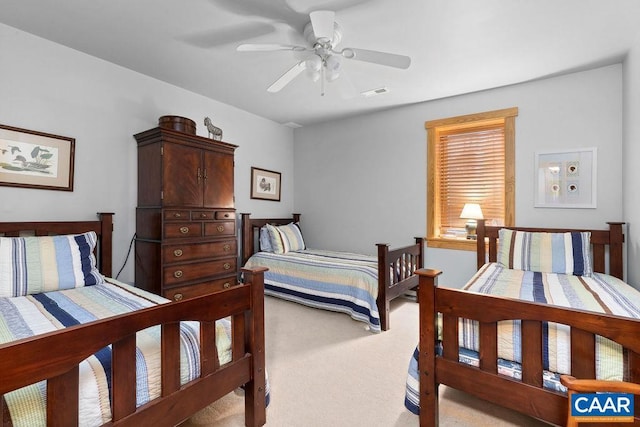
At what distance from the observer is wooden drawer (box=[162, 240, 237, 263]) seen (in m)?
2.74

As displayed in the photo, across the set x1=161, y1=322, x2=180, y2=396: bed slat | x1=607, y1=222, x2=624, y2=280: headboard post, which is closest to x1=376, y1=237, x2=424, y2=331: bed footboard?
x1=607, y1=222, x2=624, y2=280: headboard post

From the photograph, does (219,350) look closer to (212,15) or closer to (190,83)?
(212,15)

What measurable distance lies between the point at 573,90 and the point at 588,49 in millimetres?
528

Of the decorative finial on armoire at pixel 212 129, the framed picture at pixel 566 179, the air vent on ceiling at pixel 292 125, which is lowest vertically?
the framed picture at pixel 566 179

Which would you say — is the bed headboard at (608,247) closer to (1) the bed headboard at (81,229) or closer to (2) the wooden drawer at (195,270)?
(2) the wooden drawer at (195,270)

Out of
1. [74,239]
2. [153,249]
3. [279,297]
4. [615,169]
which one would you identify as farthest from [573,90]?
[74,239]

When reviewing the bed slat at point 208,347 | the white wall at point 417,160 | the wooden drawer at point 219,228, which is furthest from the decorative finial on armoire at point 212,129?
the bed slat at point 208,347

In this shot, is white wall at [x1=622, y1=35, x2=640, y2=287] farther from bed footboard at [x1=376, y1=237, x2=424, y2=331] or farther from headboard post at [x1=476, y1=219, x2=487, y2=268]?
bed footboard at [x1=376, y1=237, x2=424, y2=331]

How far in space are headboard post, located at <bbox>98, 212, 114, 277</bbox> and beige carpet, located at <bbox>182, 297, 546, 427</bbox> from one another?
1518mm

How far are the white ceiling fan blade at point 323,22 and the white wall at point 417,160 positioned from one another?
236 centimetres

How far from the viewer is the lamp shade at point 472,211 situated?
333 cm

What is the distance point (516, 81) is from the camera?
316cm

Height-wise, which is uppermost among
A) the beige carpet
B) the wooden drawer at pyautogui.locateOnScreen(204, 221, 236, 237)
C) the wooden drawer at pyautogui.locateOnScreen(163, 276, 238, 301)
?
the wooden drawer at pyautogui.locateOnScreen(204, 221, 236, 237)

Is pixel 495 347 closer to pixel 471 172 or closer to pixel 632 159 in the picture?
pixel 632 159
